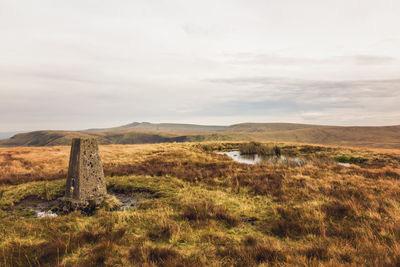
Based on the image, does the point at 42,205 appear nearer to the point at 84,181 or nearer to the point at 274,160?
the point at 84,181

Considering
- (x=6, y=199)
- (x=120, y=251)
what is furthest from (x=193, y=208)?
(x=6, y=199)

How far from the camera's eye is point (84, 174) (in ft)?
25.7

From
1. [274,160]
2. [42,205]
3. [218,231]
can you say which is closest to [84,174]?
[42,205]

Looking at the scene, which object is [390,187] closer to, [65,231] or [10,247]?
[65,231]

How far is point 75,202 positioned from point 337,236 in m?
9.10

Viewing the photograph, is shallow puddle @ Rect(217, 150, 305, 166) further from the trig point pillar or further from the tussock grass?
the trig point pillar

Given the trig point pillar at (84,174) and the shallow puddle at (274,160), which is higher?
the trig point pillar at (84,174)

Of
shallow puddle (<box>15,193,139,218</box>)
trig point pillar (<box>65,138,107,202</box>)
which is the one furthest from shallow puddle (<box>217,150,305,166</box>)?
trig point pillar (<box>65,138,107,202</box>)

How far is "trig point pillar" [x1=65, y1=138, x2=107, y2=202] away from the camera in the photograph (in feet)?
25.2

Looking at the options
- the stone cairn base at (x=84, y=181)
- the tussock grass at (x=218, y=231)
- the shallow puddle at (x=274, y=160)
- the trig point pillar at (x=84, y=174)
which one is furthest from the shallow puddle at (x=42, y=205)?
the shallow puddle at (x=274, y=160)

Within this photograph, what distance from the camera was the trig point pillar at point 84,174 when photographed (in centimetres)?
769

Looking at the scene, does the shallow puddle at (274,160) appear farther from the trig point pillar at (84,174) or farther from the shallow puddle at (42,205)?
the trig point pillar at (84,174)

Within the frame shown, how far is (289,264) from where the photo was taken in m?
3.44

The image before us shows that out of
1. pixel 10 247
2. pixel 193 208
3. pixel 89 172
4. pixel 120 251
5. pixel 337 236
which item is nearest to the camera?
pixel 120 251
